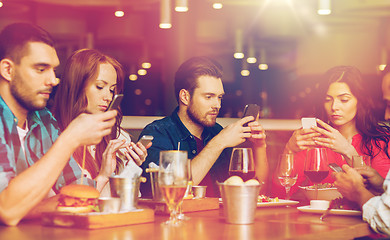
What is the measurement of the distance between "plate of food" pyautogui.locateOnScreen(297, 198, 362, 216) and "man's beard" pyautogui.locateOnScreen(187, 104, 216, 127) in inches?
55.1

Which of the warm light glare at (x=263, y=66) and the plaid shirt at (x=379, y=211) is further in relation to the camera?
the warm light glare at (x=263, y=66)

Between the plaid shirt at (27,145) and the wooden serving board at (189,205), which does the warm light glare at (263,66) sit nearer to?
the plaid shirt at (27,145)

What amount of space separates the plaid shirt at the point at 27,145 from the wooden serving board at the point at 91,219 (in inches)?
12.4

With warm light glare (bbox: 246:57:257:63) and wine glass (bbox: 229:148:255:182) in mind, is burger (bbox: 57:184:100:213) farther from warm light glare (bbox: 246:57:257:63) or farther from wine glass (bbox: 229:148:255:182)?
warm light glare (bbox: 246:57:257:63)

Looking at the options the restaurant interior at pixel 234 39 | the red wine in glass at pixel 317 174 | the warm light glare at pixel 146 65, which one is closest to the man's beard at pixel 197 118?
the red wine in glass at pixel 317 174

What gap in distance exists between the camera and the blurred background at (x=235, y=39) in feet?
21.2

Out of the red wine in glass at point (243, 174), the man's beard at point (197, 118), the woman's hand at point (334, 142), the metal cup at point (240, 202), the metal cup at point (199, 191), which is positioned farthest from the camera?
the man's beard at point (197, 118)

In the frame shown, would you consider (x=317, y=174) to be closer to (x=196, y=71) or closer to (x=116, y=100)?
(x=116, y=100)

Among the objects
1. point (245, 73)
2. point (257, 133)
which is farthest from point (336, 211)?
point (245, 73)

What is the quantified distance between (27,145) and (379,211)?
1427mm

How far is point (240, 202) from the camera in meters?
1.68

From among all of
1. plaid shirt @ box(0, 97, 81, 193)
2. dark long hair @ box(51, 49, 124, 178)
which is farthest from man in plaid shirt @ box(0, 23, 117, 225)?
dark long hair @ box(51, 49, 124, 178)

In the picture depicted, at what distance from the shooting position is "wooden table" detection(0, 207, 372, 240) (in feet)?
4.80

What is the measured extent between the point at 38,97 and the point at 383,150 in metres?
2.17
